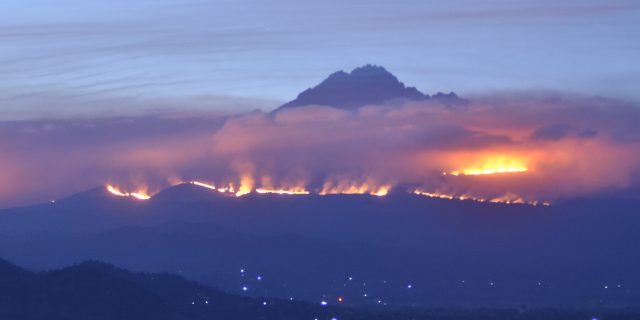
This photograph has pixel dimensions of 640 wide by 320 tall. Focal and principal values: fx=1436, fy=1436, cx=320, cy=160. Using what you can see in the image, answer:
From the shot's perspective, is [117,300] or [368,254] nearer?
[117,300]

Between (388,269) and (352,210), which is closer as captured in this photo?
(388,269)

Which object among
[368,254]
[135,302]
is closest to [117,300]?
[135,302]

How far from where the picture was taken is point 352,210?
7800 inches

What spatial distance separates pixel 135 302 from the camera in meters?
81.2

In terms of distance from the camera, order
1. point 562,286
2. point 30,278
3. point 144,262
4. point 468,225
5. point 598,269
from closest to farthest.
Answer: point 30,278 → point 562,286 → point 144,262 → point 598,269 → point 468,225

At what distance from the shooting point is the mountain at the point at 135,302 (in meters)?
77.2

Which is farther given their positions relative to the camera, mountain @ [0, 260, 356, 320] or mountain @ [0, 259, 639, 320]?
mountain @ [0, 259, 639, 320]

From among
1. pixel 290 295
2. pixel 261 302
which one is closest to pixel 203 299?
pixel 261 302

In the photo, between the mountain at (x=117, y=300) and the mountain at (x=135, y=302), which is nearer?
the mountain at (x=117, y=300)

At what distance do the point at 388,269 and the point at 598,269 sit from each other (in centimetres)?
2782

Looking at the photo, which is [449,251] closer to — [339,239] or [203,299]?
[339,239]

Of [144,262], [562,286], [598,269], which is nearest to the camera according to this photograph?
[562,286]

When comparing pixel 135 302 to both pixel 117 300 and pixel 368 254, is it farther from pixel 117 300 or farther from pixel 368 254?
pixel 368 254

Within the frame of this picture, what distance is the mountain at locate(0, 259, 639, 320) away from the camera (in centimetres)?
7719
